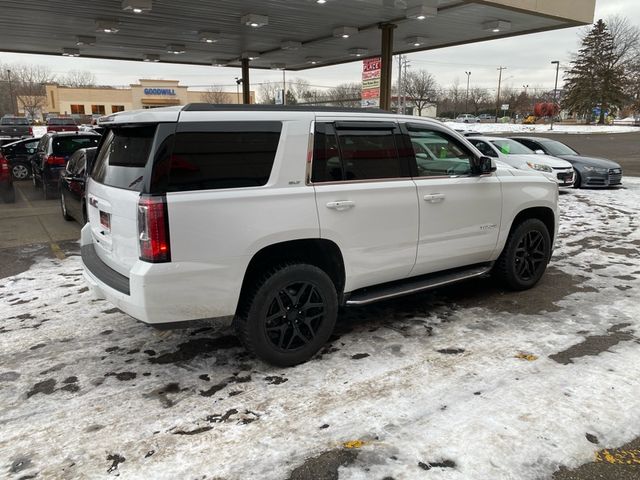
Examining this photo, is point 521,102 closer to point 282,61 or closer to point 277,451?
point 282,61

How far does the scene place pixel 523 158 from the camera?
1339 centimetres

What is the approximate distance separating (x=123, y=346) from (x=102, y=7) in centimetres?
934

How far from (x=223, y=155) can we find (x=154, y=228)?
0.71 metres

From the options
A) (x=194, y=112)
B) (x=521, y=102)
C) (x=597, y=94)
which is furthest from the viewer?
(x=521, y=102)

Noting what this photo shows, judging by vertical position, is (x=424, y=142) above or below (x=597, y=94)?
below

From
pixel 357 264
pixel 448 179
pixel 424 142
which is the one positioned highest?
pixel 424 142

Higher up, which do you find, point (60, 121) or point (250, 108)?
point (60, 121)

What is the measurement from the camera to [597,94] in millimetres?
66625

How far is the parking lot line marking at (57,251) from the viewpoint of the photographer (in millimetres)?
7289

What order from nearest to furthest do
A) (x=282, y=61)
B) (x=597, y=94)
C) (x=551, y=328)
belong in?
1. (x=551, y=328)
2. (x=282, y=61)
3. (x=597, y=94)

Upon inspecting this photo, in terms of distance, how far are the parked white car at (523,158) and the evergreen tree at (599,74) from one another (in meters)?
62.3

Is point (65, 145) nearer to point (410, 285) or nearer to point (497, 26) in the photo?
point (410, 285)

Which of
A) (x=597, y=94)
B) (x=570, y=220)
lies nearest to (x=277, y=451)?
(x=570, y=220)

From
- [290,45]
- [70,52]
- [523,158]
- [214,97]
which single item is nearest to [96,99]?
[214,97]
